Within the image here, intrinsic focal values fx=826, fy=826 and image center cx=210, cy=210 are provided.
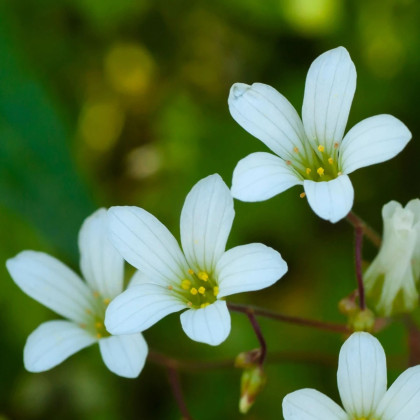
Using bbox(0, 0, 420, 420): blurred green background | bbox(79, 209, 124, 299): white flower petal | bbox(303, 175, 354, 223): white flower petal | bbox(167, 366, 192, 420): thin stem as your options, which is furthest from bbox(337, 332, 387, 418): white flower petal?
bbox(0, 0, 420, 420): blurred green background

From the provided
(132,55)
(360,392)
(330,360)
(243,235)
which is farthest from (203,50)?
(360,392)

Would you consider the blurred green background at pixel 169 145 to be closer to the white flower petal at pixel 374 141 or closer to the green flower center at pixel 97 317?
the green flower center at pixel 97 317

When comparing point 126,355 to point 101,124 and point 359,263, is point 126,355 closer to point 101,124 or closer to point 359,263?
point 359,263

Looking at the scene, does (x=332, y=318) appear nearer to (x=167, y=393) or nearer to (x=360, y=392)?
(x=167, y=393)

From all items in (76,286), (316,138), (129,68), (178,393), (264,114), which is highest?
(264,114)

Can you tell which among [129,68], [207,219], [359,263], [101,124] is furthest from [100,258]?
[129,68]

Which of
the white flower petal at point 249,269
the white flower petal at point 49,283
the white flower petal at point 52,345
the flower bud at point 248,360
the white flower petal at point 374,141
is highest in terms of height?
the white flower petal at point 374,141

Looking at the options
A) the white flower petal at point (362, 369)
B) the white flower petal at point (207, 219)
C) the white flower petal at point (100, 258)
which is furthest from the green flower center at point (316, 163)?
the white flower petal at point (100, 258)
